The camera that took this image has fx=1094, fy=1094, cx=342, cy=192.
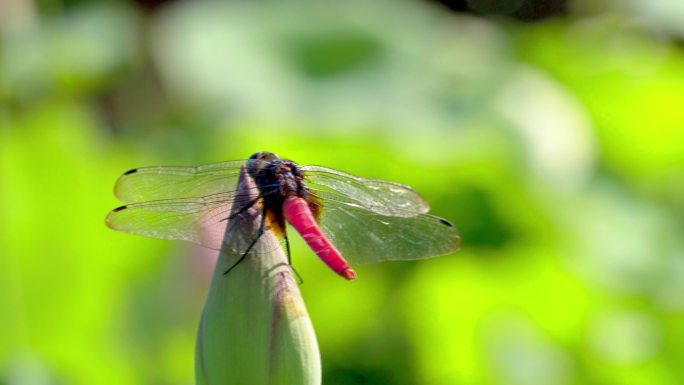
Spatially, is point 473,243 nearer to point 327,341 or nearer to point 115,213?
point 327,341

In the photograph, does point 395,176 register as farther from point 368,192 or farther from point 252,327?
point 252,327

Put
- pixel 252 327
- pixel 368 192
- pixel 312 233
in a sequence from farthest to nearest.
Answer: pixel 368 192 → pixel 312 233 → pixel 252 327

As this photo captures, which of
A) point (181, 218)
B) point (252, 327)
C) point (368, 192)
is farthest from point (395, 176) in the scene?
point (252, 327)

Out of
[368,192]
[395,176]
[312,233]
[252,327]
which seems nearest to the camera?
[252,327]

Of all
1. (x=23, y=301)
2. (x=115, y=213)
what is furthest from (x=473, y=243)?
(x=115, y=213)

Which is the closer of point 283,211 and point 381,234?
point 283,211
